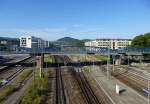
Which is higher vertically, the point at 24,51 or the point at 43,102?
the point at 24,51

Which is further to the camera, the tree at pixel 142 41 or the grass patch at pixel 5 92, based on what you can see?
the tree at pixel 142 41

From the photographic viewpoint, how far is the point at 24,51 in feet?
331

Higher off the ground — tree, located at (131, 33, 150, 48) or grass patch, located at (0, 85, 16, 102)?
tree, located at (131, 33, 150, 48)

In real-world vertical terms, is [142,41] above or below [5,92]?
above

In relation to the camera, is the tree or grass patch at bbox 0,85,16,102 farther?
the tree

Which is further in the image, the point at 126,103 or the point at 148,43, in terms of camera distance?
the point at 148,43

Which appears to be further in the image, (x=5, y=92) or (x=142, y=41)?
(x=142, y=41)

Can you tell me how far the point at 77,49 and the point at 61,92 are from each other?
6460 cm

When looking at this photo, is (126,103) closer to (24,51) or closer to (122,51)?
(24,51)

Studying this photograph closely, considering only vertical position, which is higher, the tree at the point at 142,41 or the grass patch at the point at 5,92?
the tree at the point at 142,41

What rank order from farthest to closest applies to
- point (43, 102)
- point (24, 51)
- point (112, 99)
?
point (24, 51) < point (112, 99) < point (43, 102)

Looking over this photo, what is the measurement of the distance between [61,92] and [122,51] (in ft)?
216

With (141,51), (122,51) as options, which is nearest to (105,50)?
(122,51)

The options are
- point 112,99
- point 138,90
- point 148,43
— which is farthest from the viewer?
point 148,43
